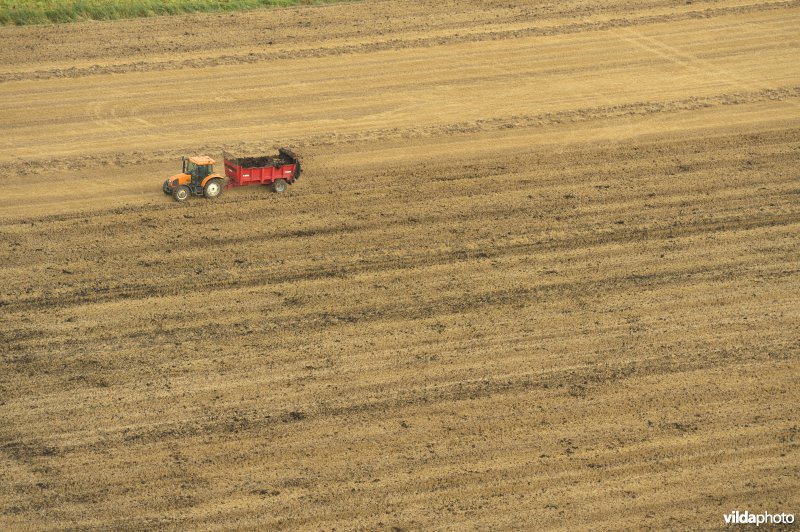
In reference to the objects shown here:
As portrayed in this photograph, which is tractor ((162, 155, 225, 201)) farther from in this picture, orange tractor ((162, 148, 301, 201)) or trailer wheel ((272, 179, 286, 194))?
trailer wheel ((272, 179, 286, 194))

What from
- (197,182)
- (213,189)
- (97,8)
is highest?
(97,8)

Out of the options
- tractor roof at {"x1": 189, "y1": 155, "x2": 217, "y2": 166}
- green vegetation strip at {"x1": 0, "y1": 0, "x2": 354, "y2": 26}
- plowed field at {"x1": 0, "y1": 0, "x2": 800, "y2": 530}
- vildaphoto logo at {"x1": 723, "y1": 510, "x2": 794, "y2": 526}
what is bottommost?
vildaphoto logo at {"x1": 723, "y1": 510, "x2": 794, "y2": 526}

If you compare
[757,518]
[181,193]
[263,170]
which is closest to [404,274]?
[263,170]

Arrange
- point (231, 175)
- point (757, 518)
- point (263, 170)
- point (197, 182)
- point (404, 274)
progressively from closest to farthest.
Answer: point (757, 518)
point (404, 274)
point (197, 182)
point (263, 170)
point (231, 175)

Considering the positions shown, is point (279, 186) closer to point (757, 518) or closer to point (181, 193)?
point (181, 193)

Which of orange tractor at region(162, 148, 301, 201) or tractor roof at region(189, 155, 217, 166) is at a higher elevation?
tractor roof at region(189, 155, 217, 166)

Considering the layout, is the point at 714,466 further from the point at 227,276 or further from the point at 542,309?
the point at 227,276

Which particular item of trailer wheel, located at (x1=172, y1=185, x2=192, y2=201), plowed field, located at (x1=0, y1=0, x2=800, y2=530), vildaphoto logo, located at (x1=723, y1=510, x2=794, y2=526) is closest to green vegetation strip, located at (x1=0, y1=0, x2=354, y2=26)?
plowed field, located at (x1=0, y1=0, x2=800, y2=530)
